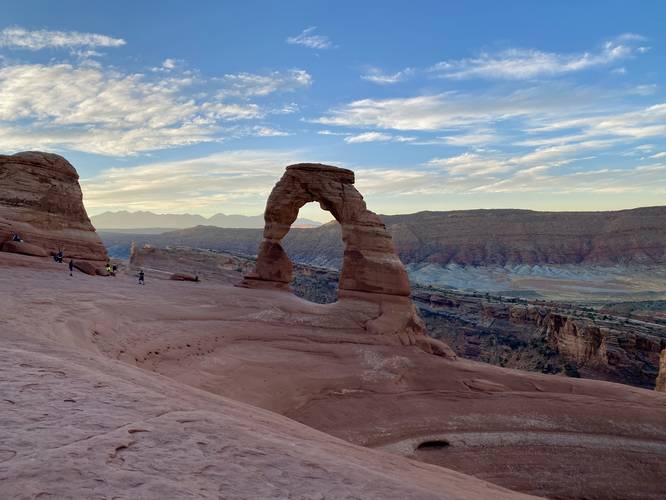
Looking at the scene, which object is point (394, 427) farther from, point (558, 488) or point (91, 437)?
point (91, 437)

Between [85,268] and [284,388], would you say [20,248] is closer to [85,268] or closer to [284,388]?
[85,268]

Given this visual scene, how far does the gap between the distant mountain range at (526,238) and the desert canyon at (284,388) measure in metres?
69.9

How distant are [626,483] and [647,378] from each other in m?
19.2

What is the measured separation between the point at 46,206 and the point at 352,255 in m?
19.7

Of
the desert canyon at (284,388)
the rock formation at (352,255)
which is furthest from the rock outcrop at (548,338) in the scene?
the rock formation at (352,255)

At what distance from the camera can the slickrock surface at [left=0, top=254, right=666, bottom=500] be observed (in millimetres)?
3891

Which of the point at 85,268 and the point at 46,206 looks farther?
the point at 46,206

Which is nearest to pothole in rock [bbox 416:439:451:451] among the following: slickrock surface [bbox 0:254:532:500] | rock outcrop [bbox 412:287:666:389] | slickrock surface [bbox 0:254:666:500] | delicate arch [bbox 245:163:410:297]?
slickrock surface [bbox 0:254:666:500]

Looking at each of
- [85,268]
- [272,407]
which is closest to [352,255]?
[272,407]

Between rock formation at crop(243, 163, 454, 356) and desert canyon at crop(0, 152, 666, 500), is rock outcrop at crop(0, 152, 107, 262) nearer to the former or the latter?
desert canyon at crop(0, 152, 666, 500)

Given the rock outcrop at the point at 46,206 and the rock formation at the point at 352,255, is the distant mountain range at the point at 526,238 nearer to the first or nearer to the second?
the rock outcrop at the point at 46,206

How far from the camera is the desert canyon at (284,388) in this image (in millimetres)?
3934

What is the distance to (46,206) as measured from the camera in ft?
93.6

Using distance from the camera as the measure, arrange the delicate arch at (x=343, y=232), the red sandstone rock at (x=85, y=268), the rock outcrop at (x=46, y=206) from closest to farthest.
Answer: the delicate arch at (x=343, y=232)
the red sandstone rock at (x=85, y=268)
the rock outcrop at (x=46, y=206)
